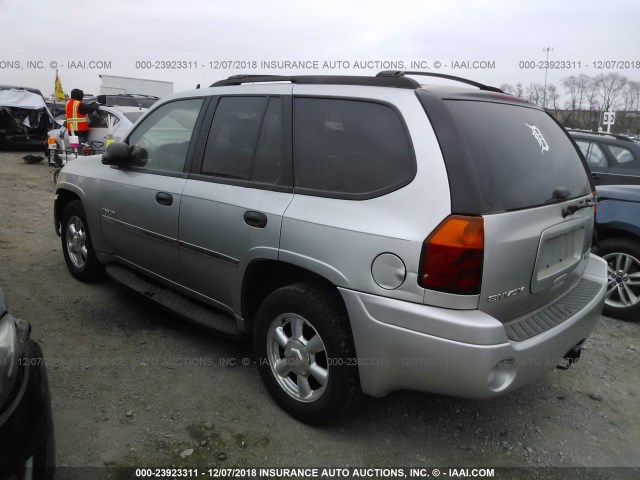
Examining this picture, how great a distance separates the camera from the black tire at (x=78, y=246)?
174 inches

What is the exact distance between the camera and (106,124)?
33.2 feet

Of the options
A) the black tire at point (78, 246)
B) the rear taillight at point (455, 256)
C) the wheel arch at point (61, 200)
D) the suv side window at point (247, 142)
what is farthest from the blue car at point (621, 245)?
the wheel arch at point (61, 200)

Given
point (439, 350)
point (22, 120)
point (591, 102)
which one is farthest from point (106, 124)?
point (591, 102)

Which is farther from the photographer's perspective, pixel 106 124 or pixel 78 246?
pixel 106 124

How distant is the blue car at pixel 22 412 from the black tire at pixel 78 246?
2.50m

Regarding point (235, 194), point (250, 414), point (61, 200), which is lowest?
point (250, 414)

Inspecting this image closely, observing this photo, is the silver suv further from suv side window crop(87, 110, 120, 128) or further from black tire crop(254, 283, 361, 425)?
suv side window crop(87, 110, 120, 128)

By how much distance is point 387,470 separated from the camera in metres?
2.47

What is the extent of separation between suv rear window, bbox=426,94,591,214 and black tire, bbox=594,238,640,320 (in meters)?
1.65

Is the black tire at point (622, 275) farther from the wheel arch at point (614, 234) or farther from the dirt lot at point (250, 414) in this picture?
the dirt lot at point (250, 414)

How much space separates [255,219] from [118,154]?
5.17 feet

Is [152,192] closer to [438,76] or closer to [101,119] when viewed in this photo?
[438,76]

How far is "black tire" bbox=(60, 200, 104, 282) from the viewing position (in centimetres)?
442

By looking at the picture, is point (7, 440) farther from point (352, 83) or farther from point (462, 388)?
point (352, 83)
